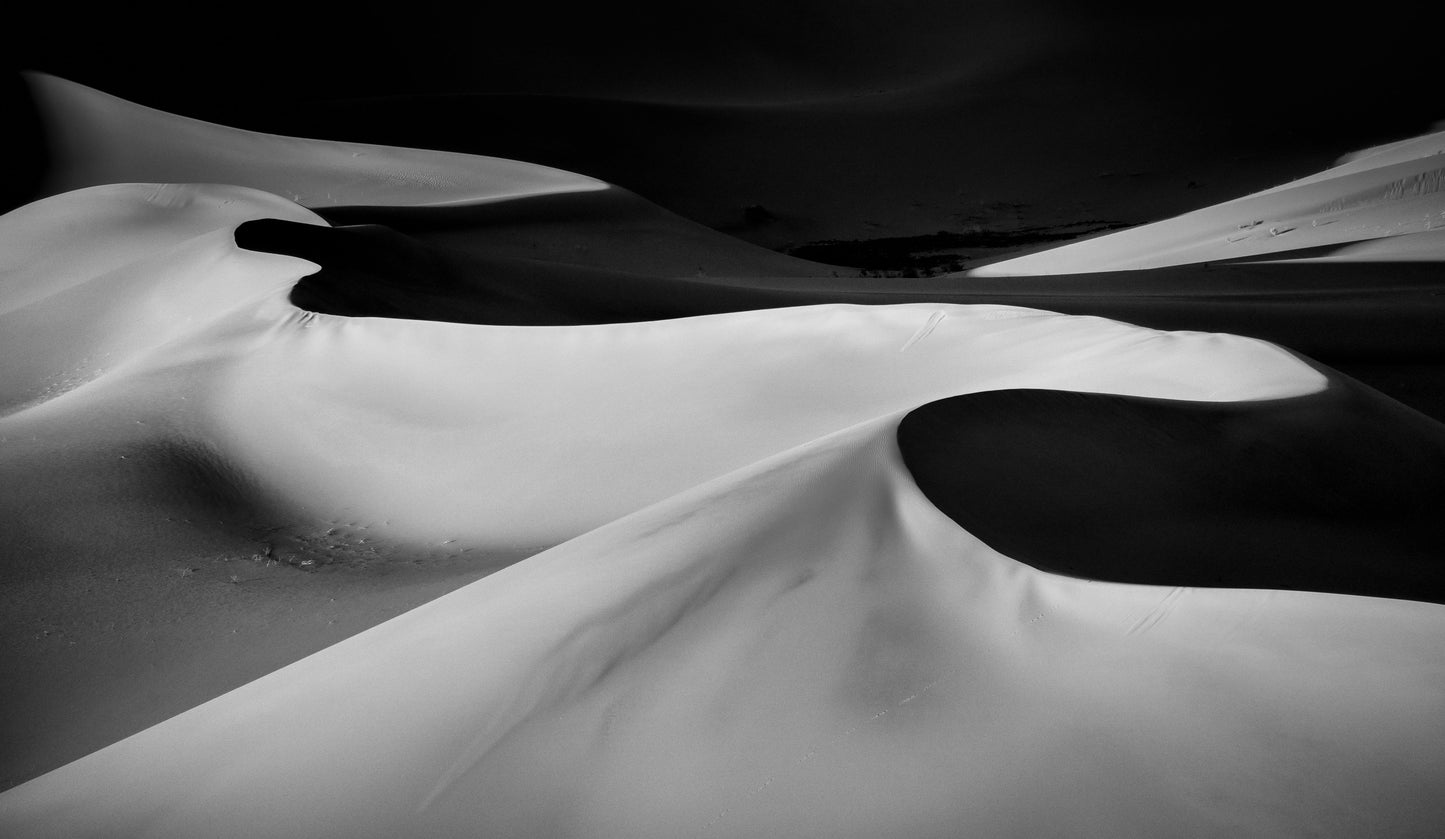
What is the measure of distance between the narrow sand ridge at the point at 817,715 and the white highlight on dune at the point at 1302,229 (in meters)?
3.64

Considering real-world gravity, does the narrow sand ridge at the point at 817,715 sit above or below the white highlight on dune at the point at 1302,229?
below

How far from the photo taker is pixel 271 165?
643cm

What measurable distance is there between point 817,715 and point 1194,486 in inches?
31.3

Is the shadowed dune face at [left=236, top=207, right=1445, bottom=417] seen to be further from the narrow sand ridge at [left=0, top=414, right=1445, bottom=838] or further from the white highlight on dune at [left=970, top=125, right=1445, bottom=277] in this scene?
the narrow sand ridge at [left=0, top=414, right=1445, bottom=838]

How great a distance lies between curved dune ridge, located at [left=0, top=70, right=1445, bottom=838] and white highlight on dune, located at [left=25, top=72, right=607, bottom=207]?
314 cm

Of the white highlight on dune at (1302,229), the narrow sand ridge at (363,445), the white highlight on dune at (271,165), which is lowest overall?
the narrow sand ridge at (363,445)

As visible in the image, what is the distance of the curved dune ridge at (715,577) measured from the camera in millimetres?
899

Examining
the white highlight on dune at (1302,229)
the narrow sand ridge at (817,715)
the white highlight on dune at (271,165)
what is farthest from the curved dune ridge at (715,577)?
the white highlight on dune at (271,165)

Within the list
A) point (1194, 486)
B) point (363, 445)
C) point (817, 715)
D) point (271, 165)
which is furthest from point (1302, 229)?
point (271, 165)

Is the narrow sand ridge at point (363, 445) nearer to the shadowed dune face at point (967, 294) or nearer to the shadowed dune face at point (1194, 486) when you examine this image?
the shadowed dune face at point (1194, 486)

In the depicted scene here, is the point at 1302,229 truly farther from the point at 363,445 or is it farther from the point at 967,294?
the point at 363,445

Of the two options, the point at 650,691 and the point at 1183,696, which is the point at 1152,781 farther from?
the point at 650,691

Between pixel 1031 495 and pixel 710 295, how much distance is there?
7.78 feet

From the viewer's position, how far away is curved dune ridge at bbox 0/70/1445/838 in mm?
899
